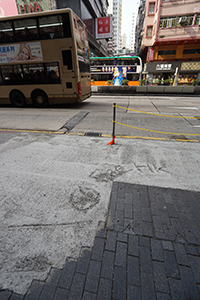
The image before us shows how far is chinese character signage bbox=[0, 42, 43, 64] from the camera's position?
8.98m

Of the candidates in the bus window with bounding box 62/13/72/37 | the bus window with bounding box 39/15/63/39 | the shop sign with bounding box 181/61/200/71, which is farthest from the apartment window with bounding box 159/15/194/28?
the bus window with bounding box 39/15/63/39

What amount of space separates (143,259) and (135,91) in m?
18.5

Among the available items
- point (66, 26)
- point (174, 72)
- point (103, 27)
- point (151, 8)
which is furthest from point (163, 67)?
point (66, 26)

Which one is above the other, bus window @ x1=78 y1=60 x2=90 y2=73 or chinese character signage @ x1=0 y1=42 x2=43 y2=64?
chinese character signage @ x1=0 y1=42 x2=43 y2=64

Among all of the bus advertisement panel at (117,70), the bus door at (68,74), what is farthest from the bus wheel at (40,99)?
the bus advertisement panel at (117,70)

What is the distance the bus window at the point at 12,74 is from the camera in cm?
973

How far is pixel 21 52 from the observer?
9.18 m

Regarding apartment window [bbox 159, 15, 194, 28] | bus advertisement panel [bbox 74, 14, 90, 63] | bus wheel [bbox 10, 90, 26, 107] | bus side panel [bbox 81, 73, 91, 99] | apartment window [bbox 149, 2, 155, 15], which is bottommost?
bus wheel [bbox 10, 90, 26, 107]

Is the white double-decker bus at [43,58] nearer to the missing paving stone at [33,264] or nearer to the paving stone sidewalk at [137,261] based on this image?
the paving stone sidewalk at [137,261]

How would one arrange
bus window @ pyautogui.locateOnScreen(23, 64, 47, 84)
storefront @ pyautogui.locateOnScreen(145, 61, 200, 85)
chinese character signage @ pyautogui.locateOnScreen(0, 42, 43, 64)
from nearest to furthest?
chinese character signage @ pyautogui.locateOnScreen(0, 42, 43, 64)
bus window @ pyautogui.locateOnScreen(23, 64, 47, 84)
storefront @ pyautogui.locateOnScreen(145, 61, 200, 85)

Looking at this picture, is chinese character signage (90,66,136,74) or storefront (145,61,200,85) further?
storefront (145,61,200,85)

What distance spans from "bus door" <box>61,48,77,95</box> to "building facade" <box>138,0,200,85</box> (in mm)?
19775

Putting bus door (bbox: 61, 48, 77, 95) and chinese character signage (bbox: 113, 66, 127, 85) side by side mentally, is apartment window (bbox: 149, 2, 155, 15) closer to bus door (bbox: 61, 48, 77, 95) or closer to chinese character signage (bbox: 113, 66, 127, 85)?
chinese character signage (bbox: 113, 66, 127, 85)

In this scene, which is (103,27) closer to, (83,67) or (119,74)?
(119,74)
